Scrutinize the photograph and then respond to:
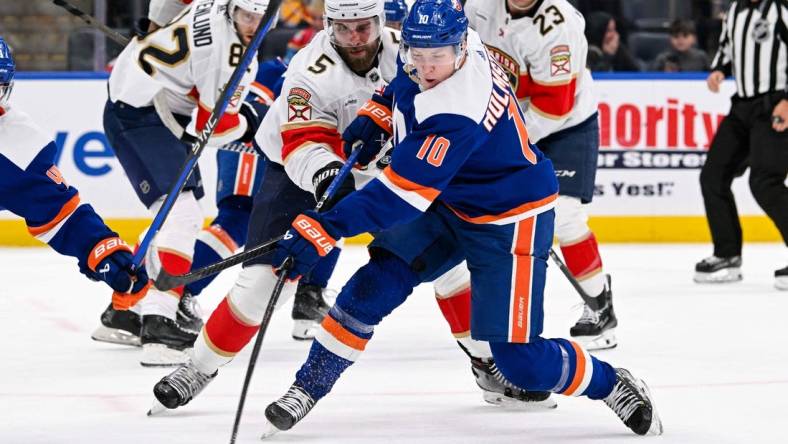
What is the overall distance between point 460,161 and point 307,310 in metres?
1.90

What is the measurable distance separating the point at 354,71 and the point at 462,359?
1.03 metres

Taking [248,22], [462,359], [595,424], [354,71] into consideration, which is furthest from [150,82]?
[595,424]

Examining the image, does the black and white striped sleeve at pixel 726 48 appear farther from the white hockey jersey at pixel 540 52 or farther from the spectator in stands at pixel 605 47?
the white hockey jersey at pixel 540 52

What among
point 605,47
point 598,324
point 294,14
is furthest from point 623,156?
point 598,324

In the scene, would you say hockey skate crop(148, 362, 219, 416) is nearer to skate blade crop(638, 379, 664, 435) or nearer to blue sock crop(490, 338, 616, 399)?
blue sock crop(490, 338, 616, 399)

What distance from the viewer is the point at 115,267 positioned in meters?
3.14

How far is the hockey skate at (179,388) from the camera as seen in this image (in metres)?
3.18

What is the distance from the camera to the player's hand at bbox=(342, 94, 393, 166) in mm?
3227

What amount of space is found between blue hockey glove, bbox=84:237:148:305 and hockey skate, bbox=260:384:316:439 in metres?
0.45

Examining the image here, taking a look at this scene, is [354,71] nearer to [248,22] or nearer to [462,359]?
[248,22]

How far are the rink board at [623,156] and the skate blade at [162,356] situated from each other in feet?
9.74

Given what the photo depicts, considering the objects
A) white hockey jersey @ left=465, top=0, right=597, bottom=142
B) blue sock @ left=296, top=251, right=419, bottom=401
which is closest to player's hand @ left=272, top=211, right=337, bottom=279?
blue sock @ left=296, top=251, right=419, bottom=401

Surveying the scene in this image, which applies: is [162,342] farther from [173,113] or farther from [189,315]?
[173,113]

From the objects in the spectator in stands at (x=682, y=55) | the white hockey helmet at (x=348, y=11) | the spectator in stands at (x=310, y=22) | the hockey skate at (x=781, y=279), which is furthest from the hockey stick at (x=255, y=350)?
the spectator in stands at (x=682, y=55)
